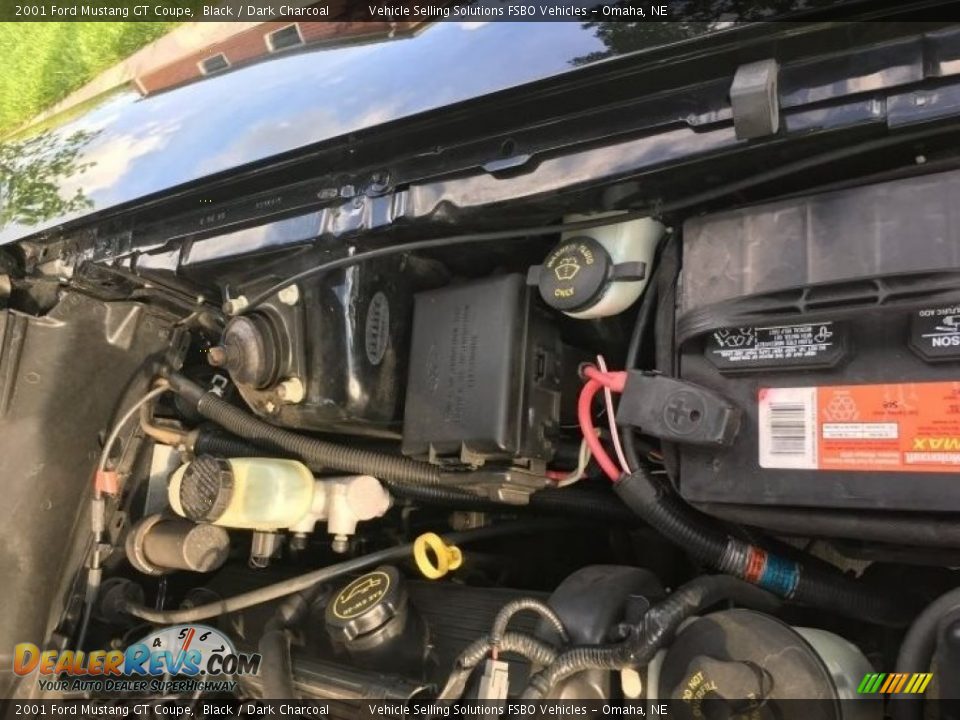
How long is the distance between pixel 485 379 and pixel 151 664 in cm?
72

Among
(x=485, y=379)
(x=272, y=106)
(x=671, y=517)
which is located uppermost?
(x=272, y=106)

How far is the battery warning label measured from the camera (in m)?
0.66

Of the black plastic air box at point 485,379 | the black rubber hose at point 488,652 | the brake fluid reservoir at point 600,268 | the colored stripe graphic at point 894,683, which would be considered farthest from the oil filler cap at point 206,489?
the colored stripe graphic at point 894,683

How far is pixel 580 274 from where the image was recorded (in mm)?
863

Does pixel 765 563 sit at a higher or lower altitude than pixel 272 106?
lower

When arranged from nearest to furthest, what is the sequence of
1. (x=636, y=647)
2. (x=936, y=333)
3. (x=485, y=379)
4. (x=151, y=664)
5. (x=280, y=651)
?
(x=936, y=333)
(x=636, y=647)
(x=485, y=379)
(x=280, y=651)
(x=151, y=664)

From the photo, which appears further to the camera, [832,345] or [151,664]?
[151,664]

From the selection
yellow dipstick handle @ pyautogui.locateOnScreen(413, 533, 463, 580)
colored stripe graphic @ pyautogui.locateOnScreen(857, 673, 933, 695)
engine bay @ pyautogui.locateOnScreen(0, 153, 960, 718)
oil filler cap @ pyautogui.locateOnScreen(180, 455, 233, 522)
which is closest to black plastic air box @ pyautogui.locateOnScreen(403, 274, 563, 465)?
engine bay @ pyautogui.locateOnScreen(0, 153, 960, 718)

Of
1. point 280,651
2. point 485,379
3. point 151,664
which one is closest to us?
point 485,379

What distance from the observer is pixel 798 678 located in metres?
0.71

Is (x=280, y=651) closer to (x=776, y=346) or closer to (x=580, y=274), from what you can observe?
(x=580, y=274)

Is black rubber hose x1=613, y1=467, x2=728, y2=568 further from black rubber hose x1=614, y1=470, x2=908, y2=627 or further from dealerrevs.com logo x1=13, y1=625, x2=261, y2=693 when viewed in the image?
dealerrevs.com logo x1=13, y1=625, x2=261, y2=693

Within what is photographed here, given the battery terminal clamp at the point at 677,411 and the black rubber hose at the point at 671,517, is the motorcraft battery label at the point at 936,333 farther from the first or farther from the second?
the black rubber hose at the point at 671,517

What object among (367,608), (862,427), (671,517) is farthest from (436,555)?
(862,427)
